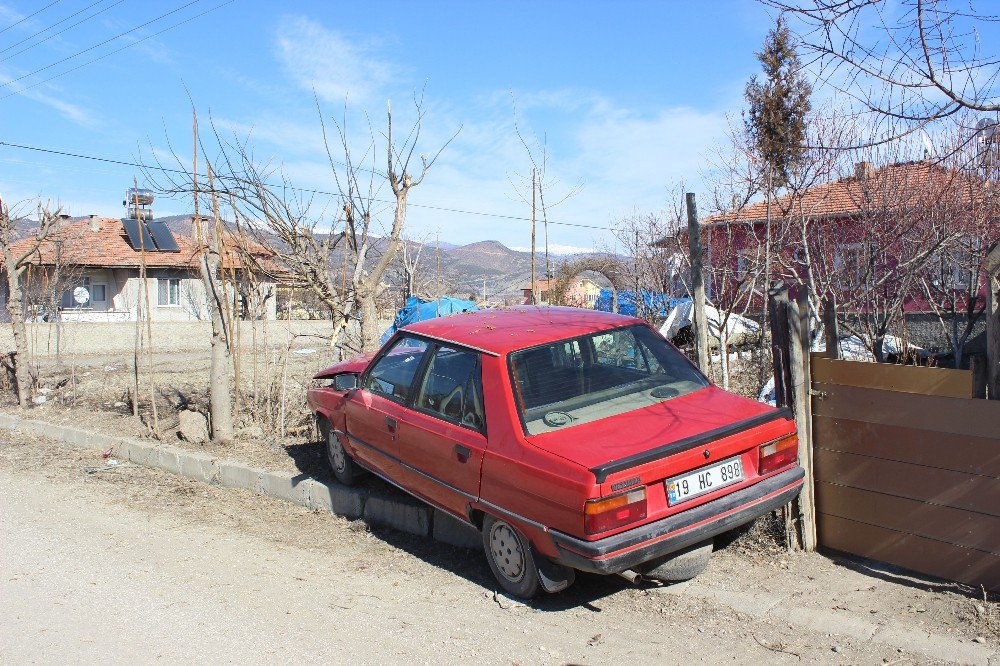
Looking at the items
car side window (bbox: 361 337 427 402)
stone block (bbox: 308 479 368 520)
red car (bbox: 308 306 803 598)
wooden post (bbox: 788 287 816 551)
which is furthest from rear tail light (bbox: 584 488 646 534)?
stone block (bbox: 308 479 368 520)

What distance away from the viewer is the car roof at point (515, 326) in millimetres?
4781

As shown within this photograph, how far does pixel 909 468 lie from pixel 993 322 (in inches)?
35.2

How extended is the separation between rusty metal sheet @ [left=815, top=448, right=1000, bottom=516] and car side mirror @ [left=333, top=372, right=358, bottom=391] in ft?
11.3

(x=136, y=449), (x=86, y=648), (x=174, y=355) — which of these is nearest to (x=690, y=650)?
(x=86, y=648)

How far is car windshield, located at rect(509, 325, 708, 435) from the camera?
439cm

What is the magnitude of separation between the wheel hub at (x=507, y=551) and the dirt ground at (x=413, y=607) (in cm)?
17

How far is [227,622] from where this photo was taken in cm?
425

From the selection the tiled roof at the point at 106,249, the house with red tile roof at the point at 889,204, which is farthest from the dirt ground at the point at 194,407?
the tiled roof at the point at 106,249

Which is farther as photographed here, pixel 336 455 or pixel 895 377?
pixel 336 455

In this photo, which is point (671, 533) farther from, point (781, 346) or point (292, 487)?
point (292, 487)

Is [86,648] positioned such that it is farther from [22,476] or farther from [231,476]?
[22,476]

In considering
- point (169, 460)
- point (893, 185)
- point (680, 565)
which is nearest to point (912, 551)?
point (680, 565)

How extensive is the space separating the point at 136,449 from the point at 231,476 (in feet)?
6.11

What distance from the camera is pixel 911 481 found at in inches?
164
